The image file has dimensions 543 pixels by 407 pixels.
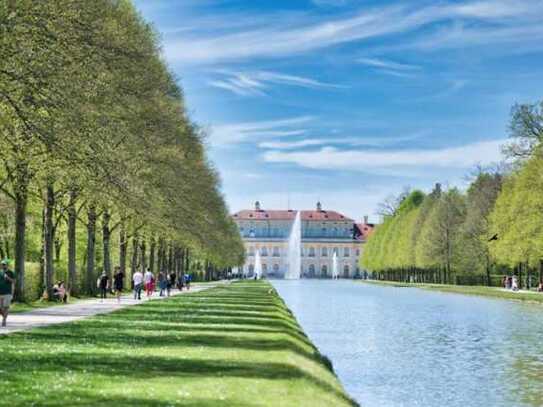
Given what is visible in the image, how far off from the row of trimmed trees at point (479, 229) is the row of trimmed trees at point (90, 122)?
89.9 ft

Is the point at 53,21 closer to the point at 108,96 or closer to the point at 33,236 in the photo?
the point at 108,96

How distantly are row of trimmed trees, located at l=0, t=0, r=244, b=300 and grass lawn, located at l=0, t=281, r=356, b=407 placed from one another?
495 centimetres

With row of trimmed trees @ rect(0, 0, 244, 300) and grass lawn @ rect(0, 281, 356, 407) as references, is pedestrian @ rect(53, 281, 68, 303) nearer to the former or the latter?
row of trimmed trees @ rect(0, 0, 244, 300)

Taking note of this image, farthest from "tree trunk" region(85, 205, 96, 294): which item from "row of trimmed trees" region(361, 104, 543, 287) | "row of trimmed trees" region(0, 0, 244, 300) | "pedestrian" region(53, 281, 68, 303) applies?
"row of trimmed trees" region(361, 104, 543, 287)

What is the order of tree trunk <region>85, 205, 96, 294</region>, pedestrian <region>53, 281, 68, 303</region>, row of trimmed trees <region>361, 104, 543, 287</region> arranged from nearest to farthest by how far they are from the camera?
1. pedestrian <region>53, 281, 68, 303</region>
2. tree trunk <region>85, 205, 96, 294</region>
3. row of trimmed trees <region>361, 104, 543, 287</region>

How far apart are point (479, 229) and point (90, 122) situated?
79876 millimetres

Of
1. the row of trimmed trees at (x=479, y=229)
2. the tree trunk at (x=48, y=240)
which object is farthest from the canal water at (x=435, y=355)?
the row of trimmed trees at (x=479, y=229)

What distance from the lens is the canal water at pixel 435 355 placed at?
2133 centimetres

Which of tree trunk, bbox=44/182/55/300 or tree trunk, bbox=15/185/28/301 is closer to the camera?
tree trunk, bbox=15/185/28/301

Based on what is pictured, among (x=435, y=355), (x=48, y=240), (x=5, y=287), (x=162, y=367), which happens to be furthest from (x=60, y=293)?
(x=162, y=367)

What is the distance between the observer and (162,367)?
59.7ft

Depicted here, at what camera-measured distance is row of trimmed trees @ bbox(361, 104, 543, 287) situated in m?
76.0

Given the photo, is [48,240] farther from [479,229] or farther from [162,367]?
[479,229]

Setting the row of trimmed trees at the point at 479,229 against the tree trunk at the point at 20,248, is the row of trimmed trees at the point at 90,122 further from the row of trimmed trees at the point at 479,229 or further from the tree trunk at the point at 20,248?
the row of trimmed trees at the point at 479,229
